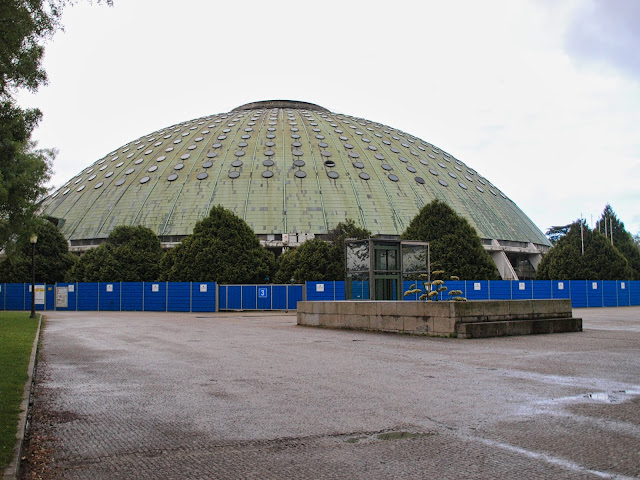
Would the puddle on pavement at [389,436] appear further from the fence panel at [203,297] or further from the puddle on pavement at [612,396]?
the fence panel at [203,297]

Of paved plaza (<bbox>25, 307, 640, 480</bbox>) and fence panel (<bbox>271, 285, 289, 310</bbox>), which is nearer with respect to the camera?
paved plaza (<bbox>25, 307, 640, 480</bbox>)

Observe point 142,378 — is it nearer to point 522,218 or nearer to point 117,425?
point 117,425

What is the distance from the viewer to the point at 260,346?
14.8 meters

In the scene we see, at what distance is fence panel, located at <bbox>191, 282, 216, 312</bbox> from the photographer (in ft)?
123

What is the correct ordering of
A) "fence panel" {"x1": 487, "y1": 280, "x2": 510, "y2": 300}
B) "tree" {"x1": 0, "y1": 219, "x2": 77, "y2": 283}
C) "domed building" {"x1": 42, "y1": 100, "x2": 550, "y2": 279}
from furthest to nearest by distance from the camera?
"domed building" {"x1": 42, "y1": 100, "x2": 550, "y2": 279} < "tree" {"x1": 0, "y1": 219, "x2": 77, "y2": 283} < "fence panel" {"x1": 487, "y1": 280, "x2": 510, "y2": 300}

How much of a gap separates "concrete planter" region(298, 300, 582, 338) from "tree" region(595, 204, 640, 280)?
147 ft

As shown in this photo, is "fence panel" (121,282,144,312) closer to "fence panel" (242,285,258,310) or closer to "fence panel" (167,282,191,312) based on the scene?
"fence panel" (167,282,191,312)

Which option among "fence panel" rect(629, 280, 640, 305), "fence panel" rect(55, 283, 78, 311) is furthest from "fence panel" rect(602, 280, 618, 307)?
"fence panel" rect(55, 283, 78, 311)

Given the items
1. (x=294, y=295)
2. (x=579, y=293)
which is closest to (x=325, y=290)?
(x=294, y=295)

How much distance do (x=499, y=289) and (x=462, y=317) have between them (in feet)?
83.7

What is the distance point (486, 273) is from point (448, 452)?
123 feet

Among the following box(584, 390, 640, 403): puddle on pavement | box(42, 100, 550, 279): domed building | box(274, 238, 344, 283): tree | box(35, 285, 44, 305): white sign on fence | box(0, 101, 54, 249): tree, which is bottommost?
box(584, 390, 640, 403): puddle on pavement

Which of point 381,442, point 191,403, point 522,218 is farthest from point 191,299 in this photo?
point 522,218

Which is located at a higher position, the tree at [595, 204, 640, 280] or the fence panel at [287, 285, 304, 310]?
the tree at [595, 204, 640, 280]
